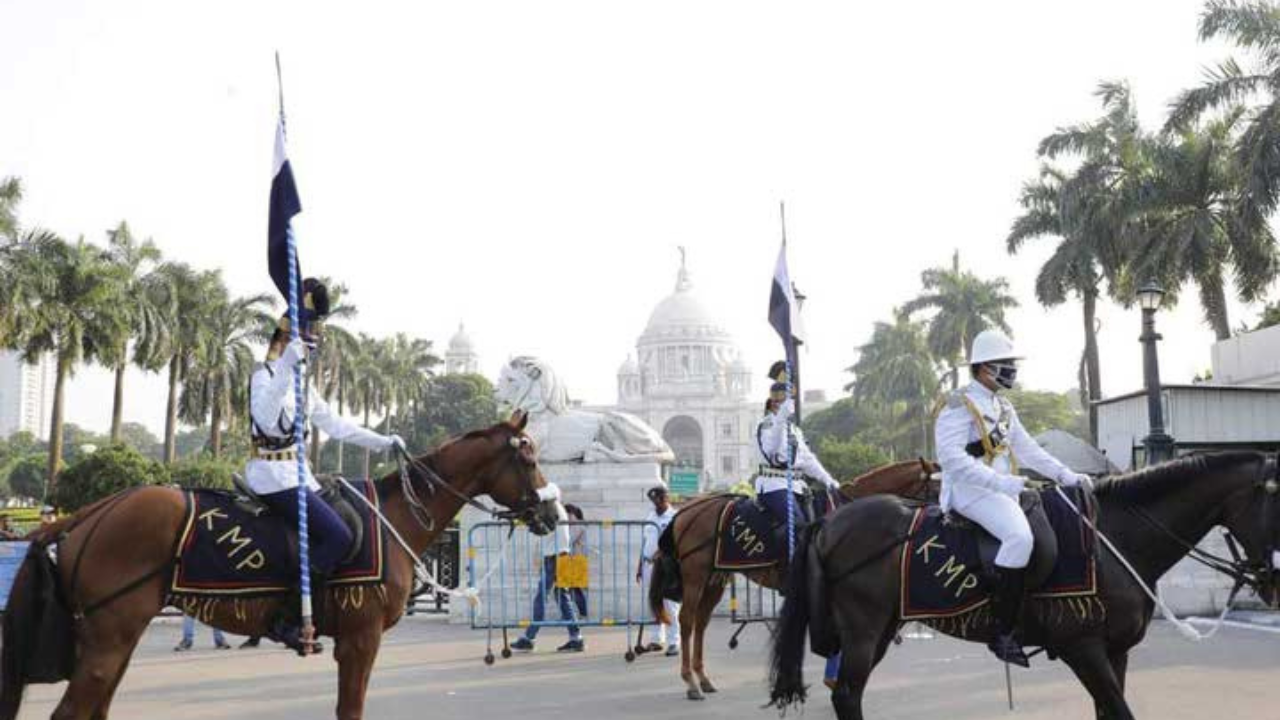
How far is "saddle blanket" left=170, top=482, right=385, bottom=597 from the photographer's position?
6.59 meters

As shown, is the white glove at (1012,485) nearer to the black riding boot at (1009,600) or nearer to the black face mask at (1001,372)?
the black riding boot at (1009,600)

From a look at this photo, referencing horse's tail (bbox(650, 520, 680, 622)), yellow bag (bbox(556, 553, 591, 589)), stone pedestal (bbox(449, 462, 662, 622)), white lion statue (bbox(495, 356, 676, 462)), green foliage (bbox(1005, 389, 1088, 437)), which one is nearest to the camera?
horse's tail (bbox(650, 520, 680, 622))

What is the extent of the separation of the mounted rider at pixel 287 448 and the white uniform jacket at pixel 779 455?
4282 mm

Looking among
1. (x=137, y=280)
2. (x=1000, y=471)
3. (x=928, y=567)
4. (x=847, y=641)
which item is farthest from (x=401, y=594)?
(x=137, y=280)

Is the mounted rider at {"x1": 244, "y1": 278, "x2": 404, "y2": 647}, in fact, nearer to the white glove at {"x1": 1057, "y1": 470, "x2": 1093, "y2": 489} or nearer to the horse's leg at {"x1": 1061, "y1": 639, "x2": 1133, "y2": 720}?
the white glove at {"x1": 1057, "y1": 470, "x2": 1093, "y2": 489}

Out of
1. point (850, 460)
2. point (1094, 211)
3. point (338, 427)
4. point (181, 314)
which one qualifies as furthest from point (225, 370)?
point (338, 427)

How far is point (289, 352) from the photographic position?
21.9 ft

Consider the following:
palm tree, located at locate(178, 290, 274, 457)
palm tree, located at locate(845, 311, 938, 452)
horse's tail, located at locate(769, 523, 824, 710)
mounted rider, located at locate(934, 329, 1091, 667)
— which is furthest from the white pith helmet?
palm tree, located at locate(845, 311, 938, 452)

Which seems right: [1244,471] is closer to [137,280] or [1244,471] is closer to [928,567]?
[928,567]

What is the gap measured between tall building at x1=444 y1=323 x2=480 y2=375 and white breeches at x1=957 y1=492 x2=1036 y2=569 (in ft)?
433

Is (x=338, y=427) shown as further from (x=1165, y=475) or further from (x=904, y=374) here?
(x=904, y=374)

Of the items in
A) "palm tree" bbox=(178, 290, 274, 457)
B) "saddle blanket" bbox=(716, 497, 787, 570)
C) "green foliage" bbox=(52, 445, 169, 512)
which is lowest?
"saddle blanket" bbox=(716, 497, 787, 570)

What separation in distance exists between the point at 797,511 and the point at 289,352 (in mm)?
5372

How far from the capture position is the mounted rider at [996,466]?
673 cm
